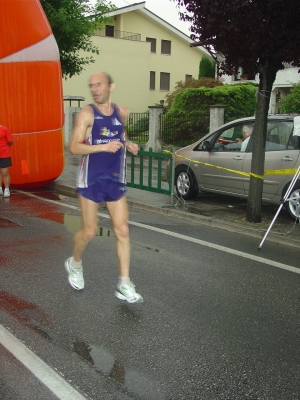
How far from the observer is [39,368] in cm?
362

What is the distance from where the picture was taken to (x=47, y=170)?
12312 millimetres

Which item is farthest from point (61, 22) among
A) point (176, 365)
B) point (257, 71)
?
point (176, 365)

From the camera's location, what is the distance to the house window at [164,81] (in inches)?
1710

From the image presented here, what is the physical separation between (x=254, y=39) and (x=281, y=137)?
2.11m

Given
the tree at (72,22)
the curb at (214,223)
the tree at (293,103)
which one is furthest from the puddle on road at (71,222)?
the tree at (293,103)

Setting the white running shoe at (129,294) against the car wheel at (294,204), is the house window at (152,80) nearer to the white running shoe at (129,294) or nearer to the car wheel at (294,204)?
the car wheel at (294,204)

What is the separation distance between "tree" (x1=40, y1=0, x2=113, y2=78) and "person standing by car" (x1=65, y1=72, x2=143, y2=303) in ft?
41.0

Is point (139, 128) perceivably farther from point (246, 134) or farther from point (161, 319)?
point (161, 319)

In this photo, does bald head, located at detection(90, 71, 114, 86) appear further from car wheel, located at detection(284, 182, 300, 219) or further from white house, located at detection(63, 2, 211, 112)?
white house, located at detection(63, 2, 211, 112)

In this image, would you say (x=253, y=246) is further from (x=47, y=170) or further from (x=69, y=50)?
(x=69, y=50)

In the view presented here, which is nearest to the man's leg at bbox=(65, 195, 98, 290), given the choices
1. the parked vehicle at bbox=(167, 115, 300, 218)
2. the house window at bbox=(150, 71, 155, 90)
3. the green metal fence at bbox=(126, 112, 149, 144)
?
the parked vehicle at bbox=(167, 115, 300, 218)

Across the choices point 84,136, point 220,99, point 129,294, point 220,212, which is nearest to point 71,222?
point 220,212

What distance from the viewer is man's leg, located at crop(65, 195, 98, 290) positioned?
4926 mm

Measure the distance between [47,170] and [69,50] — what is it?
6.97 meters
